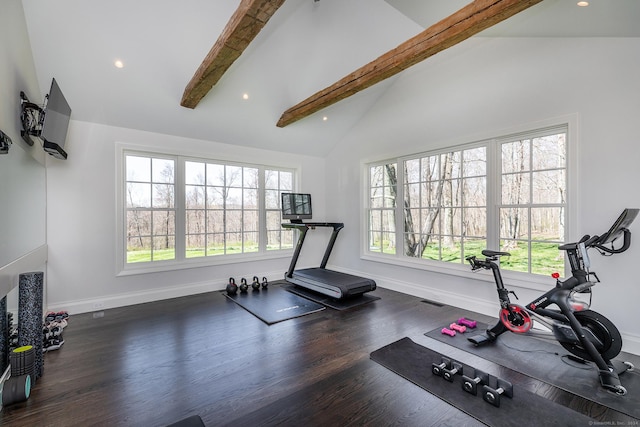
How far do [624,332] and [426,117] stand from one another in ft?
11.2

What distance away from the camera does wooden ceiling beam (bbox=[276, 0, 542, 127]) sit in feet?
7.69

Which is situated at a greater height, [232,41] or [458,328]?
[232,41]

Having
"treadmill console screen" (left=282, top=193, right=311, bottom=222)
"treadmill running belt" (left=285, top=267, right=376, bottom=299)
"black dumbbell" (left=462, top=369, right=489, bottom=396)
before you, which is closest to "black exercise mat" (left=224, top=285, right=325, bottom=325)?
"treadmill running belt" (left=285, top=267, right=376, bottom=299)

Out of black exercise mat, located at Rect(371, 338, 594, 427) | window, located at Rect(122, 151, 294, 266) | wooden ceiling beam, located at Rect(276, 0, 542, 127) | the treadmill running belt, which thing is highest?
wooden ceiling beam, located at Rect(276, 0, 542, 127)

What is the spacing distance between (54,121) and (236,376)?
9.89ft

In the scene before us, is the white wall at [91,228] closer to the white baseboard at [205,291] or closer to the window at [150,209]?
the white baseboard at [205,291]

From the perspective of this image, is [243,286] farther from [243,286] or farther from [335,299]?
[335,299]

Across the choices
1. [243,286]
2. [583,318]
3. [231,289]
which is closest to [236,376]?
[231,289]

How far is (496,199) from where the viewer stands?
3670 mm

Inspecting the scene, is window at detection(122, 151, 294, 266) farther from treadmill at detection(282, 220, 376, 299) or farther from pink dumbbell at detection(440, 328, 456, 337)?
pink dumbbell at detection(440, 328, 456, 337)

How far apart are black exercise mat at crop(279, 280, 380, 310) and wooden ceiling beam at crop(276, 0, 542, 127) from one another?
2.99 m

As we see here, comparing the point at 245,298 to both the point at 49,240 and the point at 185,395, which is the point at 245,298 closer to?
the point at 185,395

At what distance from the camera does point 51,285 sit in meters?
3.64

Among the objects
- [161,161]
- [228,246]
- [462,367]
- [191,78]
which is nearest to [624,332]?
[462,367]
